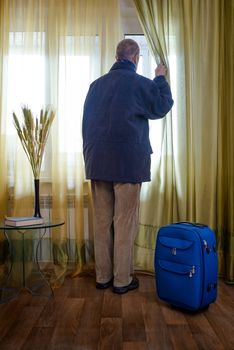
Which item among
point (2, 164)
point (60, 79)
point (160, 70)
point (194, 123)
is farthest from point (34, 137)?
point (194, 123)

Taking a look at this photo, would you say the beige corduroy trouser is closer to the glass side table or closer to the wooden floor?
the wooden floor

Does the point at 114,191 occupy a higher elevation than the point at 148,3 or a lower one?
lower

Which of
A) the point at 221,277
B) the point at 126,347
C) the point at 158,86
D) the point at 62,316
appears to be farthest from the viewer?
the point at 221,277

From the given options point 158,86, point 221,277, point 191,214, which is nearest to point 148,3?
point 158,86

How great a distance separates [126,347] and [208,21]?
219 centimetres

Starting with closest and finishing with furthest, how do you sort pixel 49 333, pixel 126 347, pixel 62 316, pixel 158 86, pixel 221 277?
pixel 126 347, pixel 49 333, pixel 62 316, pixel 158 86, pixel 221 277

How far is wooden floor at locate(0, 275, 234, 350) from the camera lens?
1.54 m

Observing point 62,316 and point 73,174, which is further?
point 73,174

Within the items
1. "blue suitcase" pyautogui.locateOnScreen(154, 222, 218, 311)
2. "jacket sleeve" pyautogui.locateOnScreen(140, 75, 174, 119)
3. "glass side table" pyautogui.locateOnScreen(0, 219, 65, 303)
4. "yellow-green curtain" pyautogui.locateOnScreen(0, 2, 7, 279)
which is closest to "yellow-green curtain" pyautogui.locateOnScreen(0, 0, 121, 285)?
"yellow-green curtain" pyautogui.locateOnScreen(0, 2, 7, 279)

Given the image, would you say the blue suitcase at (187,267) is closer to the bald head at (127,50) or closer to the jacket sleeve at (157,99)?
the jacket sleeve at (157,99)

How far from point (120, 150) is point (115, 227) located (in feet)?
1.58

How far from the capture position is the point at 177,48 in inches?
102

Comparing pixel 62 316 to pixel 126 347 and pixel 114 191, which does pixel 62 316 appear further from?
pixel 114 191

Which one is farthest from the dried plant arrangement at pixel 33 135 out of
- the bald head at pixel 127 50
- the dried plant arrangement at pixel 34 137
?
the bald head at pixel 127 50
